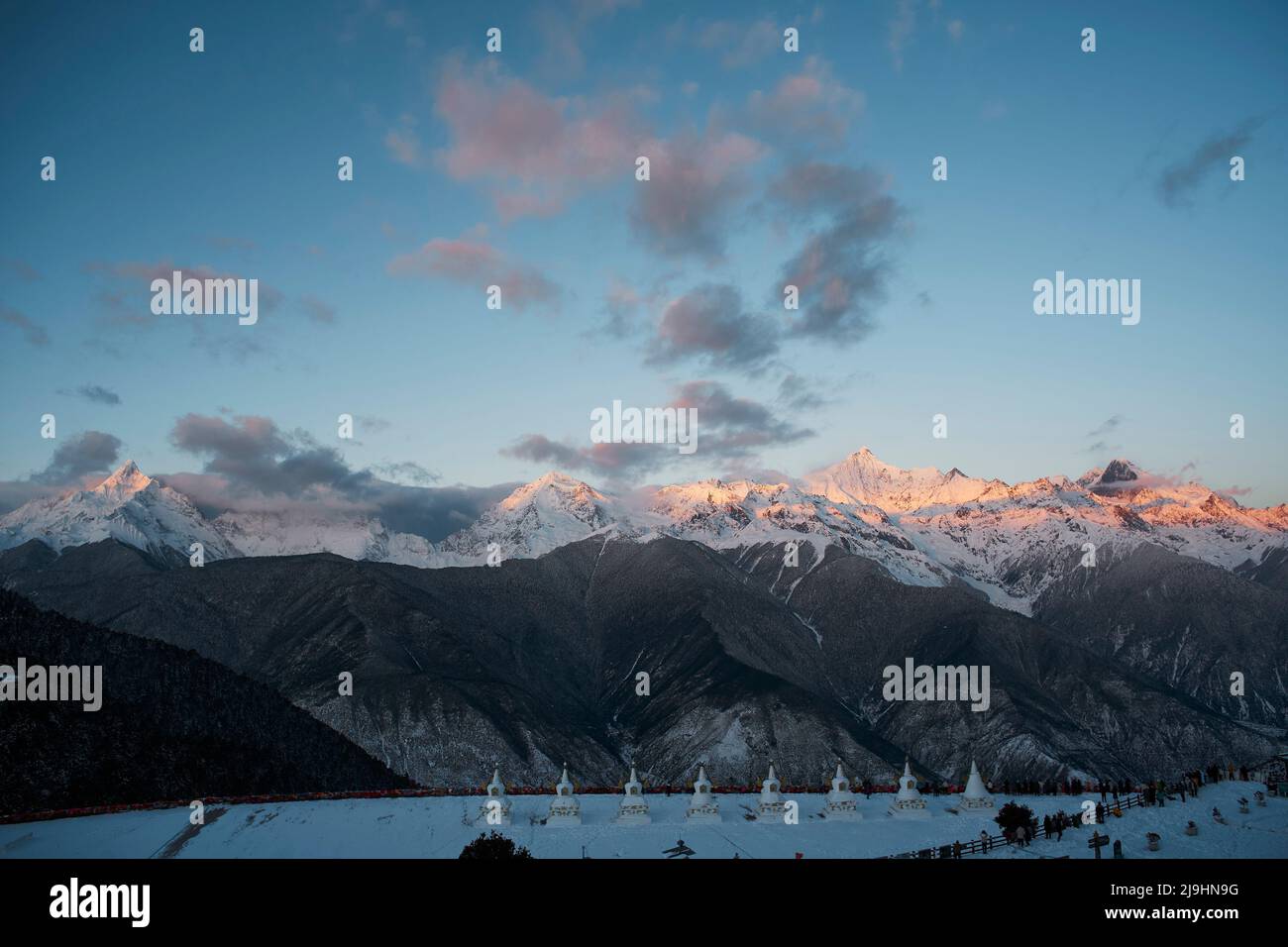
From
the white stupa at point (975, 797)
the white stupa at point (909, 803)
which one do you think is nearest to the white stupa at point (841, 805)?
the white stupa at point (909, 803)

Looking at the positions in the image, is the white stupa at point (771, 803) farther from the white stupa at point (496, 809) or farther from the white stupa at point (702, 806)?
the white stupa at point (496, 809)

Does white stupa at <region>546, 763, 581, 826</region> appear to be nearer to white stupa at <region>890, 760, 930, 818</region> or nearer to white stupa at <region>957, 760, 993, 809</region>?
white stupa at <region>890, 760, 930, 818</region>

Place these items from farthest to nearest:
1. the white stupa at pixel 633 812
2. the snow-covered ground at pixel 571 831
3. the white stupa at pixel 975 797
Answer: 1. the white stupa at pixel 975 797
2. the white stupa at pixel 633 812
3. the snow-covered ground at pixel 571 831

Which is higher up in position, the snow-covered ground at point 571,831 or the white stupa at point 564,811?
the white stupa at point 564,811
